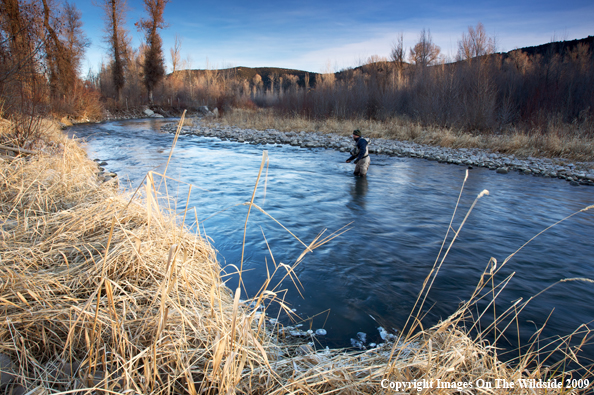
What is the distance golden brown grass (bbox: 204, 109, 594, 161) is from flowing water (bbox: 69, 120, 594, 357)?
129 inches

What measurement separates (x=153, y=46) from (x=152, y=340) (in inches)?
1634

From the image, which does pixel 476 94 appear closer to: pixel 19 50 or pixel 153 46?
pixel 19 50

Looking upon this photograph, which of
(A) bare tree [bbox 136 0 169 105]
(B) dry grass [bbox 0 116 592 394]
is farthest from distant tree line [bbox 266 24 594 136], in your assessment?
(A) bare tree [bbox 136 0 169 105]

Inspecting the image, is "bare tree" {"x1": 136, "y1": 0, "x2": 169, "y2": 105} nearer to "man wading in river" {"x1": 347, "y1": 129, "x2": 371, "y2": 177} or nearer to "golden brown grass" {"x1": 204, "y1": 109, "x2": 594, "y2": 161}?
"golden brown grass" {"x1": 204, "y1": 109, "x2": 594, "y2": 161}

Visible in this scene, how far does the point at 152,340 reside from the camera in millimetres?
1554

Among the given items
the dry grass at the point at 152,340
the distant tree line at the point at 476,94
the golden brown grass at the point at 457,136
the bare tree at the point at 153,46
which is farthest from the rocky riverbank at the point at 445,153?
the bare tree at the point at 153,46

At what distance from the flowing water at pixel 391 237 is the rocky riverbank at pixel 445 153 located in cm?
66

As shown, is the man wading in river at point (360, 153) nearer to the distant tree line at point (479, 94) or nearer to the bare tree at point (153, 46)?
the distant tree line at point (479, 94)

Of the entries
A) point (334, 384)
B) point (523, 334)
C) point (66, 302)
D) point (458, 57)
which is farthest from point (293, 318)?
point (458, 57)

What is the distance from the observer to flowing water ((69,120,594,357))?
3.28 metres

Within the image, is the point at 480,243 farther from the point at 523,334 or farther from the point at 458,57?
the point at 458,57

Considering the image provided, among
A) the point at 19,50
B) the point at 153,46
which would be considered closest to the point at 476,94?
the point at 19,50

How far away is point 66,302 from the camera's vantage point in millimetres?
1871

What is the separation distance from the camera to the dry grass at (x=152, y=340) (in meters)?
1.42
